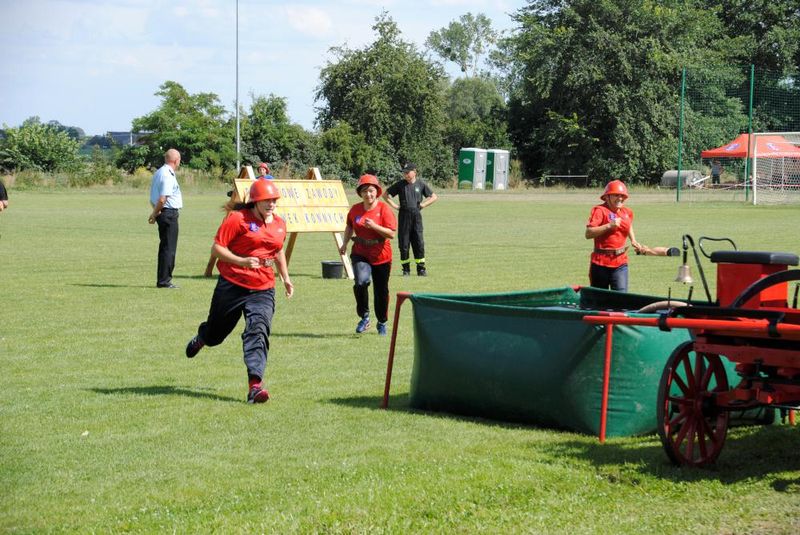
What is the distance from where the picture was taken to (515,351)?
8273 mm

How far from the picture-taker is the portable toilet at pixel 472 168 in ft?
241

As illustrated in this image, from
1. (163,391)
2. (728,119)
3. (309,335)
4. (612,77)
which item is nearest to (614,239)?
(309,335)

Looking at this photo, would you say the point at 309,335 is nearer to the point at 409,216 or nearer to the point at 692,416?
the point at 692,416

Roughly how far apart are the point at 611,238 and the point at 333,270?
27.2 feet

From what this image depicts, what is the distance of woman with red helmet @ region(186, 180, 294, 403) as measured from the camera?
30.9 feet

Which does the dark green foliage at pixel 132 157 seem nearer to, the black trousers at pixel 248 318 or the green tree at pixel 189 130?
the green tree at pixel 189 130

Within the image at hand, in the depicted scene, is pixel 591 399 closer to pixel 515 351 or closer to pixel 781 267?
pixel 515 351

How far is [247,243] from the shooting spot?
377 inches

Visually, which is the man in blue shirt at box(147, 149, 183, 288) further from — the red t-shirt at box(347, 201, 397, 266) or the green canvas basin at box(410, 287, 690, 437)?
the green canvas basin at box(410, 287, 690, 437)

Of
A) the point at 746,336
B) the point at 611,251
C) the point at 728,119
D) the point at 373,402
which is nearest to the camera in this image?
the point at 746,336

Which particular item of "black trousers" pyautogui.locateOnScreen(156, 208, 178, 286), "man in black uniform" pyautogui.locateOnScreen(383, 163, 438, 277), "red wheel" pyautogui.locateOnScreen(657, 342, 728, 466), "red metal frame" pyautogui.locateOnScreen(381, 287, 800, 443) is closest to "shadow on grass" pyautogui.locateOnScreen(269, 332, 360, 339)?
"black trousers" pyautogui.locateOnScreen(156, 208, 178, 286)

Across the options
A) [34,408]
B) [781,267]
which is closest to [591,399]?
[781,267]

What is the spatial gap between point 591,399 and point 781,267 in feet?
5.39

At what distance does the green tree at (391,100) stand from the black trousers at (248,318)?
68013 mm
